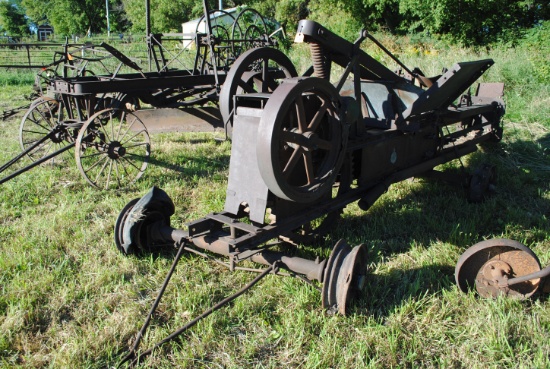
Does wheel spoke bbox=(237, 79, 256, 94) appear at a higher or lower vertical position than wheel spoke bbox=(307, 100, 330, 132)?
higher

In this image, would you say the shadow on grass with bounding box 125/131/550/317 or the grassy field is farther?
the shadow on grass with bounding box 125/131/550/317

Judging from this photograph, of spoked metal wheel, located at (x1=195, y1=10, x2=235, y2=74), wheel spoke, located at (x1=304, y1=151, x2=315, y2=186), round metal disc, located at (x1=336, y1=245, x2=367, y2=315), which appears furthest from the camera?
spoked metal wheel, located at (x1=195, y1=10, x2=235, y2=74)

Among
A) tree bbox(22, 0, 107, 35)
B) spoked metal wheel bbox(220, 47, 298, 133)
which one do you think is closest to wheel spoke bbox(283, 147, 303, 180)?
spoked metal wheel bbox(220, 47, 298, 133)

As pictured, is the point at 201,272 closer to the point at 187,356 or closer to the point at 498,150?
the point at 187,356

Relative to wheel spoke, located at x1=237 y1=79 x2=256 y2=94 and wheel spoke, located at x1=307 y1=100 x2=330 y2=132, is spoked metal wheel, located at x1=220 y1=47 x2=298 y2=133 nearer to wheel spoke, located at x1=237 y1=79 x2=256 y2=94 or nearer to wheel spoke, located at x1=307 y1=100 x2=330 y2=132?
wheel spoke, located at x1=237 y1=79 x2=256 y2=94

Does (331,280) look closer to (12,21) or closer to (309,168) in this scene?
(309,168)

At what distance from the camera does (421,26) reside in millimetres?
26953

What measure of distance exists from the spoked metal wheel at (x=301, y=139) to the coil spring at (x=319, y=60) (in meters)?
0.46

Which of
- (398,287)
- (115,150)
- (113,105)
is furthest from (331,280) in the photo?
(113,105)

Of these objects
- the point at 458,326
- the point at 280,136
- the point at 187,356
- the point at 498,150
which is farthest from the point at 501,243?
the point at 498,150

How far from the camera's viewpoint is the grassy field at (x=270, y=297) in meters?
2.71

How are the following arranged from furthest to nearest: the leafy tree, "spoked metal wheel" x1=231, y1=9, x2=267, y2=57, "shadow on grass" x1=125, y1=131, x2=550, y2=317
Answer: the leafy tree < "spoked metal wheel" x1=231, y1=9, x2=267, y2=57 < "shadow on grass" x1=125, y1=131, x2=550, y2=317

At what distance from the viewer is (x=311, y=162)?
10.5ft

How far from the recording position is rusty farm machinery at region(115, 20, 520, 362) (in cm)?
290
